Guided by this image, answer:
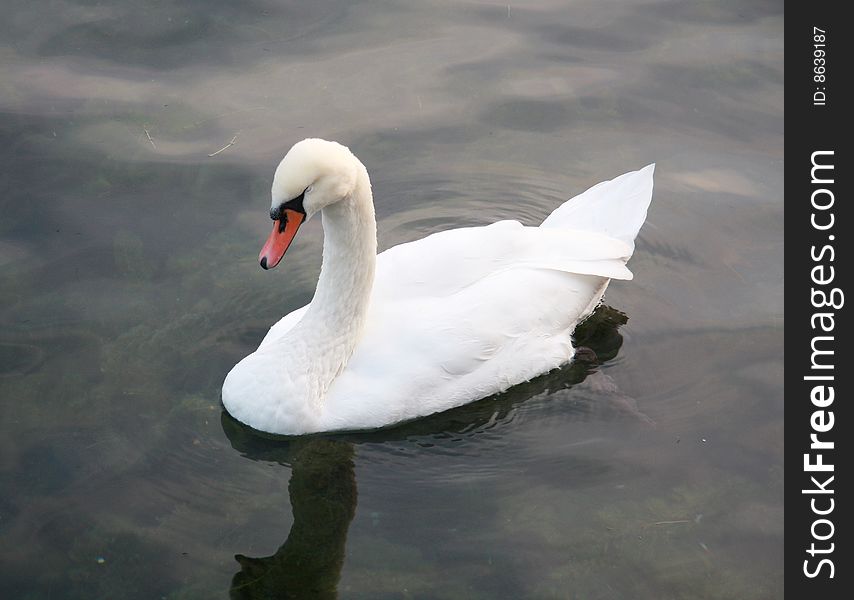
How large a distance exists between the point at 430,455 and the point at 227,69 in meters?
5.00

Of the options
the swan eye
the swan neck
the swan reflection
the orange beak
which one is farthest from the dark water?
the swan eye

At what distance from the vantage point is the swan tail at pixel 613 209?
8.20 m

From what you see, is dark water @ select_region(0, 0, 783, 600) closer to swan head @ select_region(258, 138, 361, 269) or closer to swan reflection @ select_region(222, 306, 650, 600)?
swan reflection @ select_region(222, 306, 650, 600)

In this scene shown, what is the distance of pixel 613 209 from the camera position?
8.29 metres

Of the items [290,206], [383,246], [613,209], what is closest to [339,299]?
[290,206]

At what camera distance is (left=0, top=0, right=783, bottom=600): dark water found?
21.2 ft

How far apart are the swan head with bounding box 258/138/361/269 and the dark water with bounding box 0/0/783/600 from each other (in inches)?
52.9

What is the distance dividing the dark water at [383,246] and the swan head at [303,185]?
134 cm

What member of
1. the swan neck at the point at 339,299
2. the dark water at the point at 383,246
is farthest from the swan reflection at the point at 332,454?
the swan neck at the point at 339,299

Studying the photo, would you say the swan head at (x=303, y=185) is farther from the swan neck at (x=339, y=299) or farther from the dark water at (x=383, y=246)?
the dark water at (x=383, y=246)

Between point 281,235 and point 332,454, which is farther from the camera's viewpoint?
point 332,454

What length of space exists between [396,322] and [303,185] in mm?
1274

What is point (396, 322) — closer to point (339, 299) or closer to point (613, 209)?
point (339, 299)

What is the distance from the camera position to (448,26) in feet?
37.1
